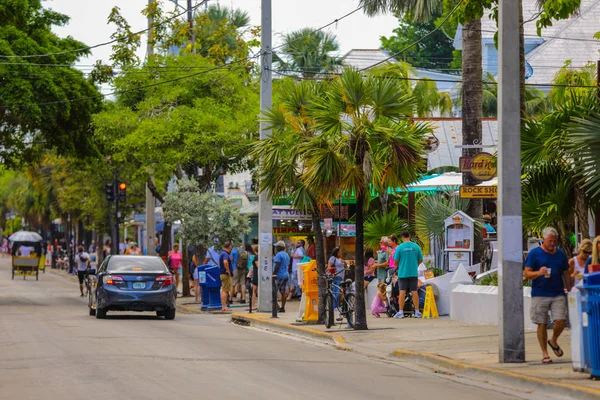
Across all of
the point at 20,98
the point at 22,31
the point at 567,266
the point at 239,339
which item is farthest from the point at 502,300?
the point at 22,31

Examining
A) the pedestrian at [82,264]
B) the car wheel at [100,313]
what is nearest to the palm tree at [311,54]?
the pedestrian at [82,264]

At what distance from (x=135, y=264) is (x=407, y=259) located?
277 inches

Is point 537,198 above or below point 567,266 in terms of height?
above

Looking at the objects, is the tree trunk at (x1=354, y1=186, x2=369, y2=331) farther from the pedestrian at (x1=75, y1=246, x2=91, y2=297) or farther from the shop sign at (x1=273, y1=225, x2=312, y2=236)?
the pedestrian at (x1=75, y1=246, x2=91, y2=297)

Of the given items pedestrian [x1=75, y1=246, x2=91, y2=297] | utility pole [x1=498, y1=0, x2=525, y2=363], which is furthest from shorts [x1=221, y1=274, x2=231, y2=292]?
utility pole [x1=498, y1=0, x2=525, y2=363]

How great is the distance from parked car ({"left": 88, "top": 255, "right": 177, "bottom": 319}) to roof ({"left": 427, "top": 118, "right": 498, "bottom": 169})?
50.1 ft

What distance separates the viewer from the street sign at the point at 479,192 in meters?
22.8

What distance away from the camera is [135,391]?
12109 mm

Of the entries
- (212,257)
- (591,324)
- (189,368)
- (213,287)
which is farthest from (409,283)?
(591,324)

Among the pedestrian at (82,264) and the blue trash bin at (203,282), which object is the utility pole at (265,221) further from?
the pedestrian at (82,264)

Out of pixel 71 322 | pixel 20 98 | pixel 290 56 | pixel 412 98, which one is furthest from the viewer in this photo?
pixel 290 56

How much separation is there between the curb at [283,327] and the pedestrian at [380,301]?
251cm

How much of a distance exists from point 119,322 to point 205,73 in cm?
1495

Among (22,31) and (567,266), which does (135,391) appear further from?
(22,31)
